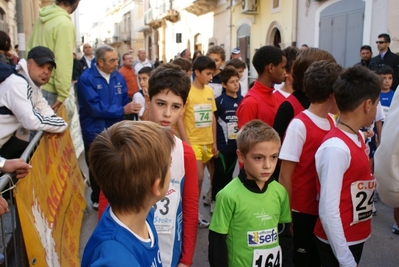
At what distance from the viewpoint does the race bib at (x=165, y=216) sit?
7.04 ft

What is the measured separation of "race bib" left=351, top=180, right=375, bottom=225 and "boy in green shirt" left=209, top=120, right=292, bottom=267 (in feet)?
1.26

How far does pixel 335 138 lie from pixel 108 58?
3348mm

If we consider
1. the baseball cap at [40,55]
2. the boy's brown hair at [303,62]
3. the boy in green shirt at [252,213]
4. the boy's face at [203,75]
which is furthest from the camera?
the boy's face at [203,75]

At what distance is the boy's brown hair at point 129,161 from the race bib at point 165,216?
622 mm

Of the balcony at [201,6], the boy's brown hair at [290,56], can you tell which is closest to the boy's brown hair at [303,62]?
the boy's brown hair at [290,56]

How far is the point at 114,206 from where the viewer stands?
5.02 feet

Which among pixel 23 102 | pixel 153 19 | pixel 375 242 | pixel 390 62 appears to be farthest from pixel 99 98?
pixel 153 19

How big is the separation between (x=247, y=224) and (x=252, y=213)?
69 millimetres

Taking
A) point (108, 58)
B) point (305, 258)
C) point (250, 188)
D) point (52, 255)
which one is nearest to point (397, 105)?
point (250, 188)

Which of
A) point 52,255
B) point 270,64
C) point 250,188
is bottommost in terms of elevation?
point 52,255

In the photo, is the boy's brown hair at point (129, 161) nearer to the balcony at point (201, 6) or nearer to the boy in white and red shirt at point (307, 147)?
the boy in white and red shirt at point (307, 147)

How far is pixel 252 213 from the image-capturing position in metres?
2.28

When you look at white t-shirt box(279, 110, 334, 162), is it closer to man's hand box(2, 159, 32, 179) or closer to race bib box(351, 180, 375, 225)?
race bib box(351, 180, 375, 225)

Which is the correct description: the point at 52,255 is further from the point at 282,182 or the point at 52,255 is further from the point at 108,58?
the point at 108,58
